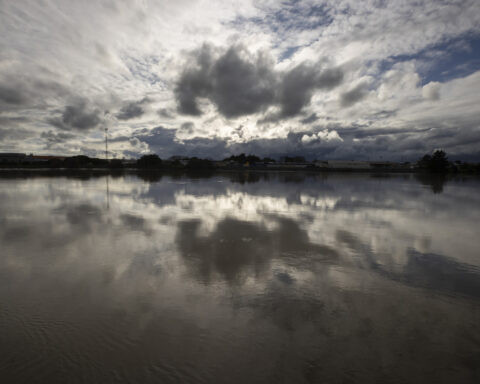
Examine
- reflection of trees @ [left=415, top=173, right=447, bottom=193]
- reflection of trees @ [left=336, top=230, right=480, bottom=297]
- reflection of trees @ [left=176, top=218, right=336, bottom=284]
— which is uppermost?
reflection of trees @ [left=415, top=173, right=447, bottom=193]

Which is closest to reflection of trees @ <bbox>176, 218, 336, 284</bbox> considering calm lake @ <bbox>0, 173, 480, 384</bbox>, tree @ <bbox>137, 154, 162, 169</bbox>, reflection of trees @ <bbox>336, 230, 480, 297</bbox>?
calm lake @ <bbox>0, 173, 480, 384</bbox>

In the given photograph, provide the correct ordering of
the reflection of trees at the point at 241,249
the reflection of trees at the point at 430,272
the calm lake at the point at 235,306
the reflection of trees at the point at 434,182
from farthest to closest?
the reflection of trees at the point at 434,182 → the reflection of trees at the point at 241,249 → the reflection of trees at the point at 430,272 → the calm lake at the point at 235,306

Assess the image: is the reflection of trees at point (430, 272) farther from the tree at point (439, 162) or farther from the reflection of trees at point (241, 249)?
the tree at point (439, 162)

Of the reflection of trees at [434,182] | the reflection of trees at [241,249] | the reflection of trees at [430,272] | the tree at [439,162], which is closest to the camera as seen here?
the reflection of trees at [430,272]

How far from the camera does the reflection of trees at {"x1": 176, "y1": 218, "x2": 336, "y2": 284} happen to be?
27.4 feet

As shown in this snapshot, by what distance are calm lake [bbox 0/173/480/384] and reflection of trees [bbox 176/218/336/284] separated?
2.9 inches

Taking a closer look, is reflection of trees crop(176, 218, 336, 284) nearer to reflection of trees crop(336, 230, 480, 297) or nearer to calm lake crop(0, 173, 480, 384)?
calm lake crop(0, 173, 480, 384)

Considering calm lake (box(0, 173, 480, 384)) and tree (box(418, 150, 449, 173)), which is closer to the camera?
calm lake (box(0, 173, 480, 384))

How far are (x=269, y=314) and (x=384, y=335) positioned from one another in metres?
2.32

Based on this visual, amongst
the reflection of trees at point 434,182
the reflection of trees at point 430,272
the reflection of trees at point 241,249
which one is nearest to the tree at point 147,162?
the reflection of trees at point 434,182

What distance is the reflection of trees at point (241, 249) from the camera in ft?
27.4

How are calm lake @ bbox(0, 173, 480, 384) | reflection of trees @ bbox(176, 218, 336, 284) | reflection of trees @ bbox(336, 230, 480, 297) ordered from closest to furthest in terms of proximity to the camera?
calm lake @ bbox(0, 173, 480, 384)
reflection of trees @ bbox(336, 230, 480, 297)
reflection of trees @ bbox(176, 218, 336, 284)

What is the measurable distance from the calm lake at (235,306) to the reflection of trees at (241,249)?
73 millimetres

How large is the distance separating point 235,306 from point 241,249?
4.12 metres
